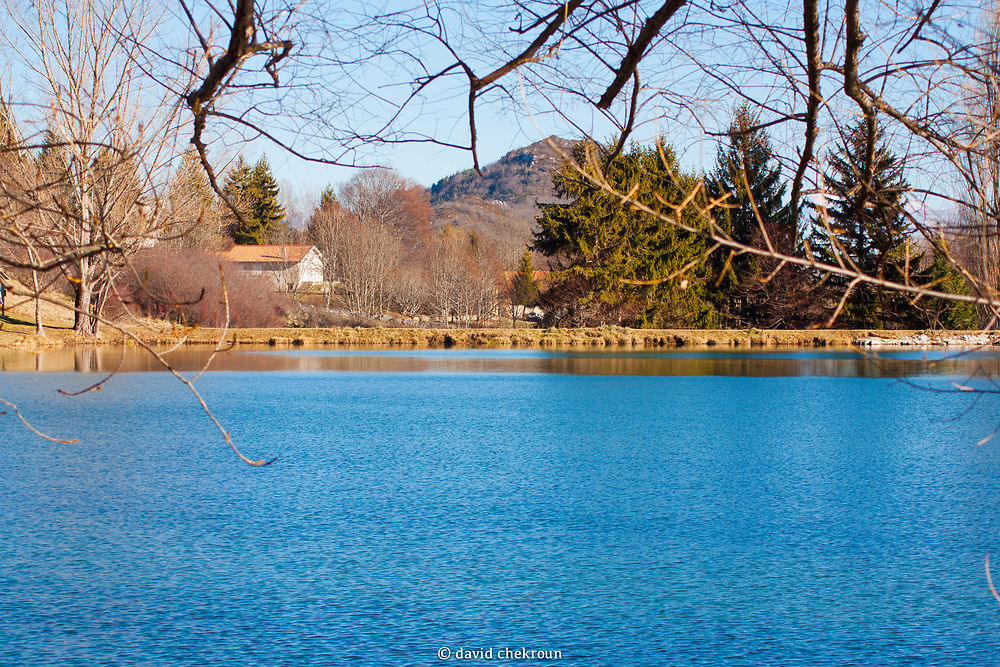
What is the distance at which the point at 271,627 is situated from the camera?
4.67m

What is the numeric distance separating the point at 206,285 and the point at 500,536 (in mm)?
22068

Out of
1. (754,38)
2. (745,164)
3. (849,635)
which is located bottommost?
(849,635)

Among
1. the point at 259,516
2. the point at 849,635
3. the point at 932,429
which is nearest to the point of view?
the point at 849,635

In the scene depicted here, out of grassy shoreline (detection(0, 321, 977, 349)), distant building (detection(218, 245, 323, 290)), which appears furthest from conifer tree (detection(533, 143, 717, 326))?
distant building (detection(218, 245, 323, 290))

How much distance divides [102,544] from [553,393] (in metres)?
9.25

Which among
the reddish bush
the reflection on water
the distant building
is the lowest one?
the reflection on water

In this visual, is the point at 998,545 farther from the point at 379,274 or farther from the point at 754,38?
the point at 379,274

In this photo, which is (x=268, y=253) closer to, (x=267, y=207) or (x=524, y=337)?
(x=267, y=207)

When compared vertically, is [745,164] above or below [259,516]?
above

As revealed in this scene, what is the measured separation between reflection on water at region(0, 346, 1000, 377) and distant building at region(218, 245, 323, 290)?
13.2 m

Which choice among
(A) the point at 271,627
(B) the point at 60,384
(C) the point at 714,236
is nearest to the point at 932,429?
(A) the point at 271,627

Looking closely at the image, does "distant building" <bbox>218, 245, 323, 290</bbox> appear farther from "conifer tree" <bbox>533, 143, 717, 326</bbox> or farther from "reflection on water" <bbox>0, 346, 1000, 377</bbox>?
"reflection on water" <bbox>0, 346, 1000, 377</bbox>

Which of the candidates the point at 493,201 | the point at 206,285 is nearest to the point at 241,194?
the point at 206,285

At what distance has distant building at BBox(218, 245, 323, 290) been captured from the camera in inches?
1554
